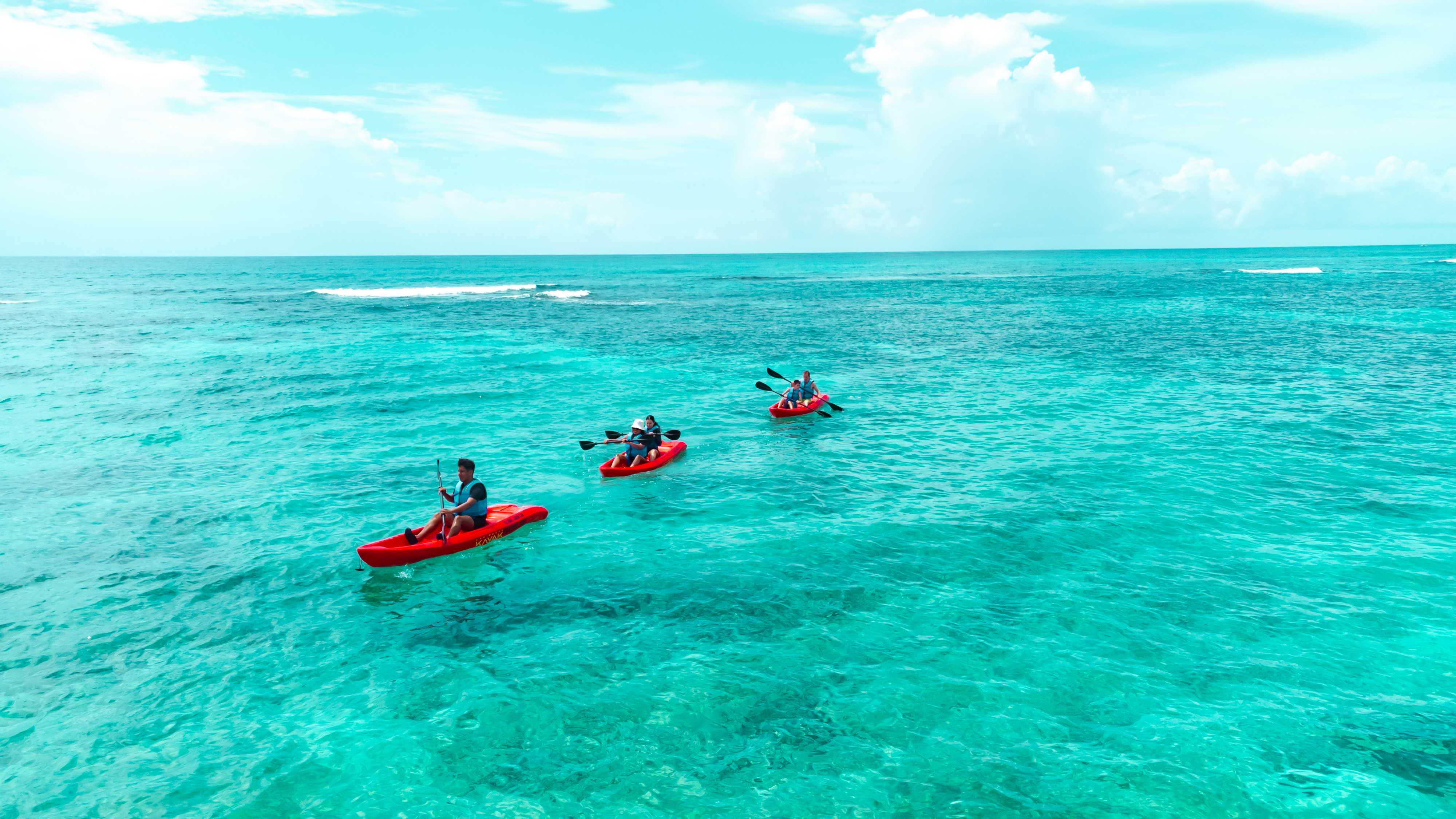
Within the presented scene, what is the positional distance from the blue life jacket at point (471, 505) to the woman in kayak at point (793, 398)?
15077 mm

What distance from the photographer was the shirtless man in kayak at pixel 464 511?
18453mm

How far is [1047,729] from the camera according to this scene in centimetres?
1198

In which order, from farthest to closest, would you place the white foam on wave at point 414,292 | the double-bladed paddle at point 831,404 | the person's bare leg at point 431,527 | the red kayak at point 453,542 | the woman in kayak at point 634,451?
the white foam on wave at point 414,292
the double-bladed paddle at point 831,404
the woman in kayak at point 634,451
the person's bare leg at point 431,527
the red kayak at point 453,542

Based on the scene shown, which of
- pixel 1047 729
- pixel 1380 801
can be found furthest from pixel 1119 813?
pixel 1380 801

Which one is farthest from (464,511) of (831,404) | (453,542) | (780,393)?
(780,393)

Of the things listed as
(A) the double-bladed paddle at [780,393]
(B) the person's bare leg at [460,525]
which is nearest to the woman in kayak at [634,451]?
(B) the person's bare leg at [460,525]

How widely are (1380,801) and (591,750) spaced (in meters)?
10.9

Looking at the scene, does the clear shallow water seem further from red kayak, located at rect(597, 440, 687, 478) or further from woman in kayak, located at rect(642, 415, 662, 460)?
woman in kayak, located at rect(642, 415, 662, 460)

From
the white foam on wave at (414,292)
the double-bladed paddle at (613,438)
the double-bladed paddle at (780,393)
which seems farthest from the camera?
the white foam on wave at (414,292)

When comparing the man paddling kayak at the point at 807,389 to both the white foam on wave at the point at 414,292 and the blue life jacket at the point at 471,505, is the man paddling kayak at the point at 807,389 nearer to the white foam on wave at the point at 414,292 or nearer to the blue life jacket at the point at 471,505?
the blue life jacket at the point at 471,505

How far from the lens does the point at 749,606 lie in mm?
16016

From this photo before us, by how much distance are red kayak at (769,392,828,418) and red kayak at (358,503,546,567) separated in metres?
12.8

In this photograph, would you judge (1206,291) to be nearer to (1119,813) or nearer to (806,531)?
(806,531)

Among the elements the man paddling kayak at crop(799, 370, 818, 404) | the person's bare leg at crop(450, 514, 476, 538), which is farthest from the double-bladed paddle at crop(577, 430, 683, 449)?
the man paddling kayak at crop(799, 370, 818, 404)
